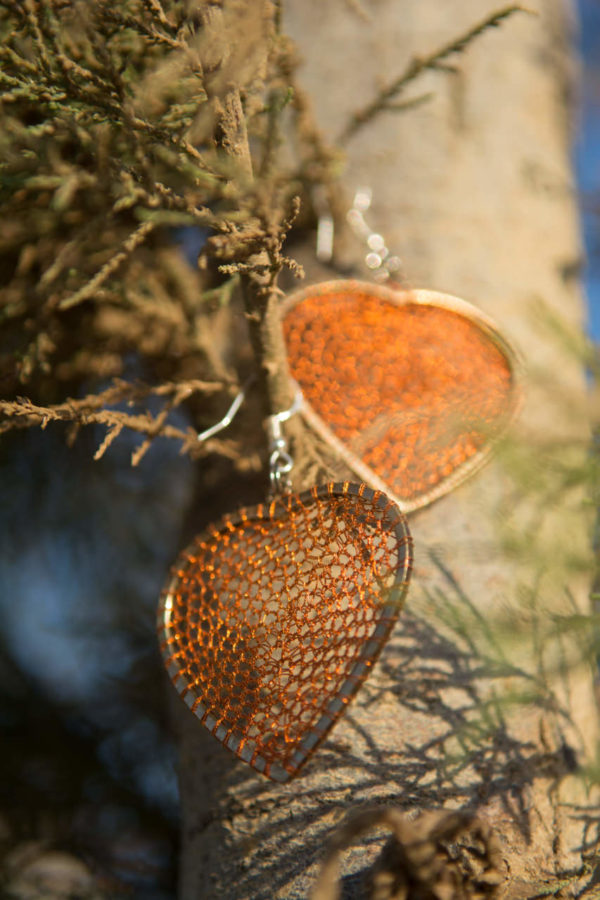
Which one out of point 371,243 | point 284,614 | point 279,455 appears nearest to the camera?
point 284,614

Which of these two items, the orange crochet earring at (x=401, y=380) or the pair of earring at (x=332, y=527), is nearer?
the pair of earring at (x=332, y=527)

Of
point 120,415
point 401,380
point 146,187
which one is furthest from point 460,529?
point 146,187

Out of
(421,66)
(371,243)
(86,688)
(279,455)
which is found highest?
(421,66)

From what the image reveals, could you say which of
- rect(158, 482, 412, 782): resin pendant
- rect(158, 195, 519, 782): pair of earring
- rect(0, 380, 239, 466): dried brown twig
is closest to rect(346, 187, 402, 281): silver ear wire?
rect(158, 195, 519, 782): pair of earring

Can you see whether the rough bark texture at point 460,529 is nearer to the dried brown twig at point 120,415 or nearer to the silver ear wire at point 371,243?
the silver ear wire at point 371,243

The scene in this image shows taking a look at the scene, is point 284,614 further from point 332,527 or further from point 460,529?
point 460,529

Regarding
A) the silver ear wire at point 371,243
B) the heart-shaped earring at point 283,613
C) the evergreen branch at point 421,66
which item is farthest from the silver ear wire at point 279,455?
the evergreen branch at point 421,66

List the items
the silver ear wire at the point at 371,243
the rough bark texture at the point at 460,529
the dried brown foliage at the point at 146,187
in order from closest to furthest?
the dried brown foliage at the point at 146,187 < the rough bark texture at the point at 460,529 < the silver ear wire at the point at 371,243

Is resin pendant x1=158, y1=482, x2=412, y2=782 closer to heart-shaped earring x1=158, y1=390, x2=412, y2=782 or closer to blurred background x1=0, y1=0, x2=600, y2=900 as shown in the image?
heart-shaped earring x1=158, y1=390, x2=412, y2=782
